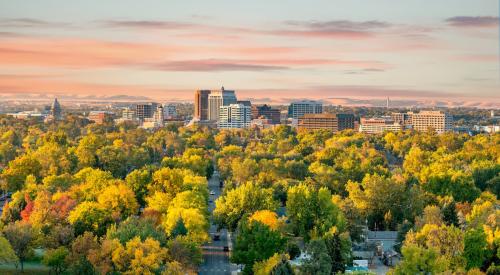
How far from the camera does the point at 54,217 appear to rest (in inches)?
2537

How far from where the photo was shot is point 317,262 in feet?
160

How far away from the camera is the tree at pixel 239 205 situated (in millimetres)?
69562

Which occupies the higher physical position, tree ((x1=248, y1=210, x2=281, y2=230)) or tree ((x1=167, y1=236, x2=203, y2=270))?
tree ((x1=248, y1=210, x2=281, y2=230))

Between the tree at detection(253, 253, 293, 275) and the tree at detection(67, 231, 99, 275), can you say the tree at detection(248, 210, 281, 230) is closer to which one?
the tree at detection(253, 253, 293, 275)

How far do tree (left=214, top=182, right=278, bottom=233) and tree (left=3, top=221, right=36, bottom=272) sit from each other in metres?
19.0

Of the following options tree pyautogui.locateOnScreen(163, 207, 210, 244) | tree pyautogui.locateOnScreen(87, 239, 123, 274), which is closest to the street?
tree pyautogui.locateOnScreen(163, 207, 210, 244)

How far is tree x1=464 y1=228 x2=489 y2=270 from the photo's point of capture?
2135 inches

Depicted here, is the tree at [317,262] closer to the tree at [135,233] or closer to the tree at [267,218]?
the tree at [267,218]

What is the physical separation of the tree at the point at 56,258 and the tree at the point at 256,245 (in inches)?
498

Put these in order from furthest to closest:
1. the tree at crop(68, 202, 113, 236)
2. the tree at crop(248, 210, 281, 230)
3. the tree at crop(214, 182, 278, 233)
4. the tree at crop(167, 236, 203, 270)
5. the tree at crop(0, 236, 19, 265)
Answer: the tree at crop(214, 182, 278, 233) → the tree at crop(248, 210, 281, 230) → the tree at crop(68, 202, 113, 236) → the tree at crop(167, 236, 203, 270) → the tree at crop(0, 236, 19, 265)

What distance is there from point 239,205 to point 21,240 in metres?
21.8

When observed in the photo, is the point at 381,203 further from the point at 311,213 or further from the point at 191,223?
the point at 191,223

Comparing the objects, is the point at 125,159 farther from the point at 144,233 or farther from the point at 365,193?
the point at 144,233

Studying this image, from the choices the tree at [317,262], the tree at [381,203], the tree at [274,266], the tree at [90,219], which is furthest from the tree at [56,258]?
the tree at [381,203]
